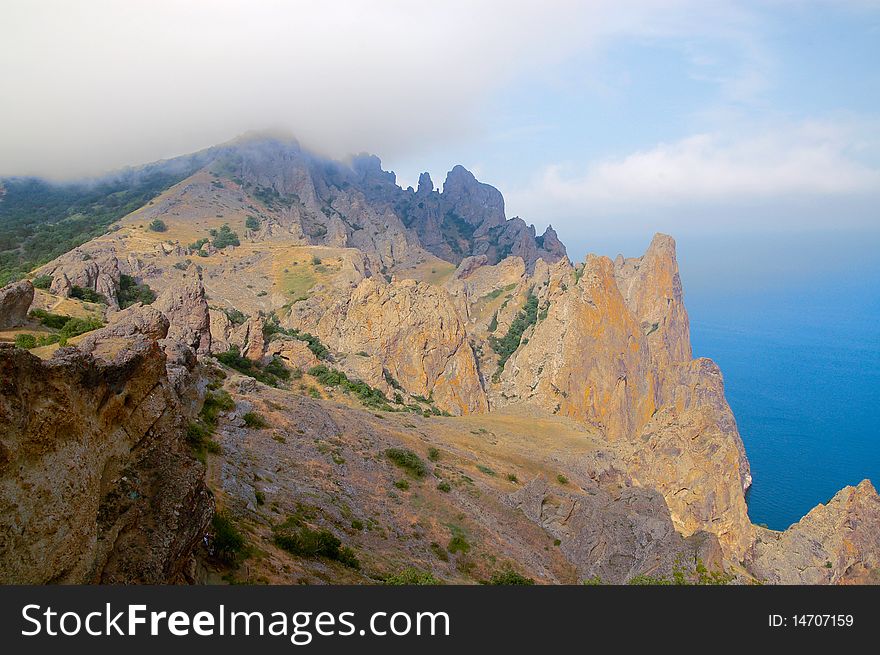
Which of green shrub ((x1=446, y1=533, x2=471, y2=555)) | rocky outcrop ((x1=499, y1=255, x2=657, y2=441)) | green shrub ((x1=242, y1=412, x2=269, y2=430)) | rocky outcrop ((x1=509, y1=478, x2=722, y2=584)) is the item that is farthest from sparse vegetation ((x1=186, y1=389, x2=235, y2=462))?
rocky outcrop ((x1=499, y1=255, x2=657, y2=441))

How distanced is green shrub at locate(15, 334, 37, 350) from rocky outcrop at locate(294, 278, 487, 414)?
1569 inches

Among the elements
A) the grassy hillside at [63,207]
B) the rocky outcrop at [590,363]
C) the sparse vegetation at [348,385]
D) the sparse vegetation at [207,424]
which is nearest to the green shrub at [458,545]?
the sparse vegetation at [207,424]

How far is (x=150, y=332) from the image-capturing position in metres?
20.2

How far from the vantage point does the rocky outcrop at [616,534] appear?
20.5m

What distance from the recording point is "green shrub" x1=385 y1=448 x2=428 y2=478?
25.9 m

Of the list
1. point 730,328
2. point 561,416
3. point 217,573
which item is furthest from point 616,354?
point 730,328

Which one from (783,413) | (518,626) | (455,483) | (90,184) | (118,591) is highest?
(90,184)

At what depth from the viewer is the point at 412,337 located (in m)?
61.8

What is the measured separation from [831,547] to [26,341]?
140 feet

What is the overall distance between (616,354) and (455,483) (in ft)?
139

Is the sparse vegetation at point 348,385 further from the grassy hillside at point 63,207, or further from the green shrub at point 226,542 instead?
the green shrub at point 226,542

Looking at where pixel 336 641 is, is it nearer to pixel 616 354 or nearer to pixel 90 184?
pixel 616 354

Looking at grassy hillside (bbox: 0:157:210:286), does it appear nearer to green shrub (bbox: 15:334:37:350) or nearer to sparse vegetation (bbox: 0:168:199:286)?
sparse vegetation (bbox: 0:168:199:286)

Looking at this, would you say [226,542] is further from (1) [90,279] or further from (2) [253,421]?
(1) [90,279]
